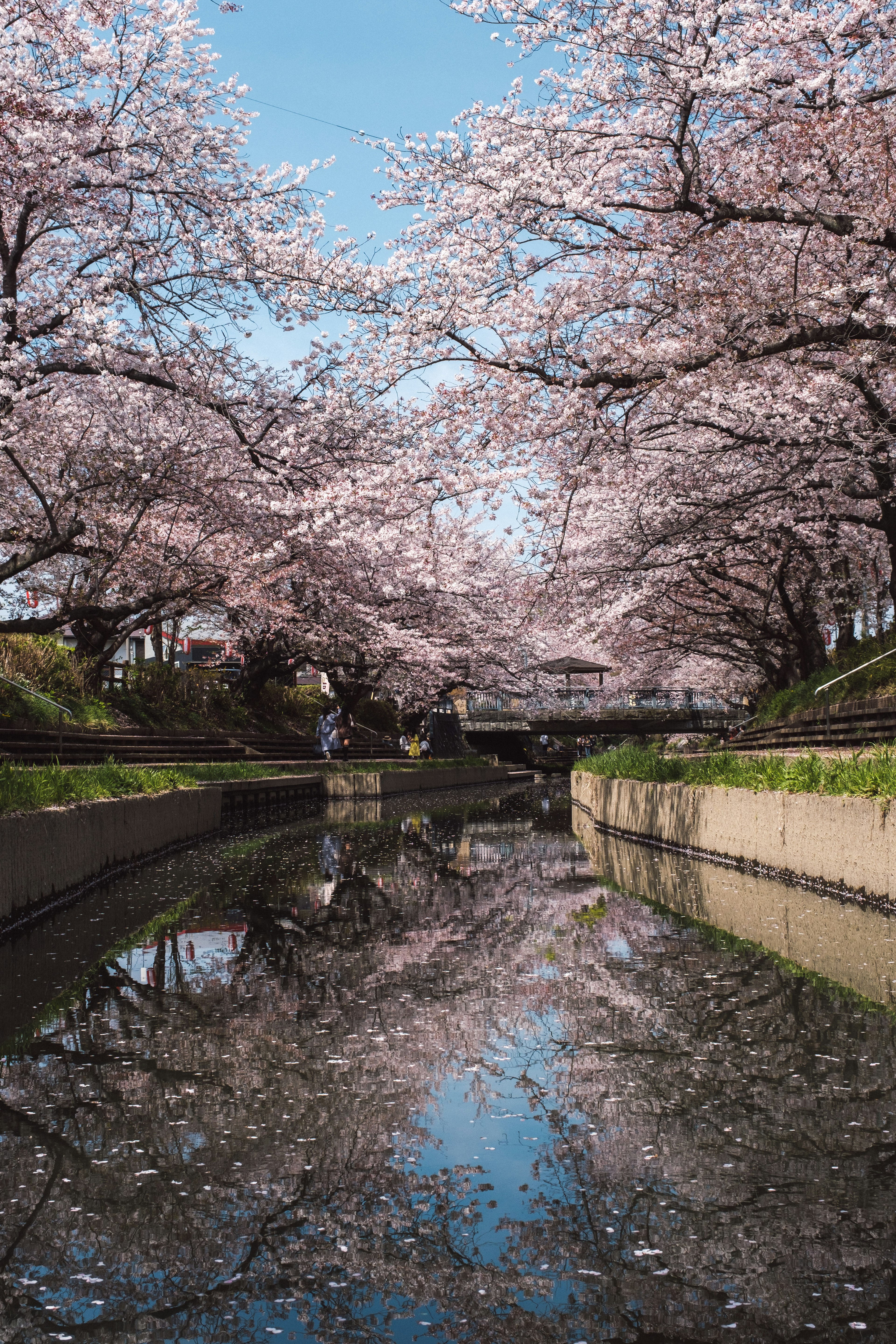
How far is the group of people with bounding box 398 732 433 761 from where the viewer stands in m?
43.0

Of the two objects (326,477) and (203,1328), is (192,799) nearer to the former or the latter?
(326,477)

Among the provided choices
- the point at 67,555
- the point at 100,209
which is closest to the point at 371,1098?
the point at 100,209

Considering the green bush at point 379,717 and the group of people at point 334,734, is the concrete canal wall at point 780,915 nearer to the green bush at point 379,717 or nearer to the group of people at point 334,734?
the group of people at point 334,734

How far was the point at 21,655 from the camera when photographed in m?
20.6

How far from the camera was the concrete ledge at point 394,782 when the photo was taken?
95.2 ft

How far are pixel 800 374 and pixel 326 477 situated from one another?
7.61 m

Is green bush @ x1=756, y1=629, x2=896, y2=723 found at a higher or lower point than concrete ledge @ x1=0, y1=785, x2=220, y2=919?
higher

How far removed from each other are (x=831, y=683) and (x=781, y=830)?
202 inches

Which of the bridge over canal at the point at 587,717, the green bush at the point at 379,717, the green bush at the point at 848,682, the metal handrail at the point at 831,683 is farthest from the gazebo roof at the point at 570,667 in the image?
the metal handrail at the point at 831,683

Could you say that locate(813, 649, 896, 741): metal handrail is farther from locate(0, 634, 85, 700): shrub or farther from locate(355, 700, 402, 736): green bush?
locate(355, 700, 402, 736): green bush

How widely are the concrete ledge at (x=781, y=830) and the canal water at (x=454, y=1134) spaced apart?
2.00 feet

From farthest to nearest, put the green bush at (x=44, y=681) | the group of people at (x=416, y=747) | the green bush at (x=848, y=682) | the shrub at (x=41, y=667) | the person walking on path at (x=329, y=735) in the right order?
1. the group of people at (x=416, y=747)
2. the person walking on path at (x=329, y=735)
3. the shrub at (x=41, y=667)
4. the green bush at (x=44, y=681)
5. the green bush at (x=848, y=682)

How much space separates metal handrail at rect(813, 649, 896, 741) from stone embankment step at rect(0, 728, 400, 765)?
412 inches

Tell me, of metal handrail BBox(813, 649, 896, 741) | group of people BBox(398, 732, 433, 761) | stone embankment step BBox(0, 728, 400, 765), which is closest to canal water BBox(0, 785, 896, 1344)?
metal handrail BBox(813, 649, 896, 741)
